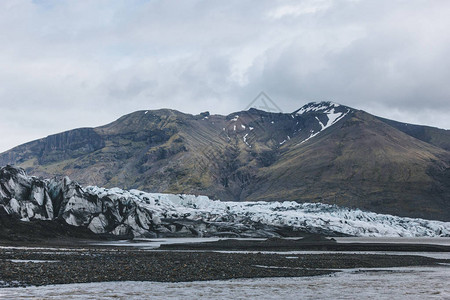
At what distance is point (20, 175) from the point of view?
4377 inches

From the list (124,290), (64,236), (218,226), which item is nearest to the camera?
(124,290)

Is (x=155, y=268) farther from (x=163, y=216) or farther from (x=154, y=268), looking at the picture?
(x=163, y=216)

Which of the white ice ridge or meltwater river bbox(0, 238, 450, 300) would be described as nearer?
meltwater river bbox(0, 238, 450, 300)

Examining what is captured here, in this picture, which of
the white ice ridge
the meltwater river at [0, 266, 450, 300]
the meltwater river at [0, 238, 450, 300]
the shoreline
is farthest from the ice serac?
the meltwater river at [0, 266, 450, 300]

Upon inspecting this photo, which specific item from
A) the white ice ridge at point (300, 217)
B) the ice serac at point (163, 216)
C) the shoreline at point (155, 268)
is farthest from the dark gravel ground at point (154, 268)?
the white ice ridge at point (300, 217)

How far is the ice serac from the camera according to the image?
110m

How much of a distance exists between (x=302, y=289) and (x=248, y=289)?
4313mm

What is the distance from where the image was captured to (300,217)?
539ft

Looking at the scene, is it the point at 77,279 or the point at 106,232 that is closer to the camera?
the point at 77,279

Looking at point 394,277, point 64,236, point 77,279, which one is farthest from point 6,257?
point 64,236

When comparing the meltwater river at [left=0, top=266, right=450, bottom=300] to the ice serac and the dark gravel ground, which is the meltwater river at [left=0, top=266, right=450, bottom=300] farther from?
the ice serac

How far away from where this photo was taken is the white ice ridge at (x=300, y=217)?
15481 centimetres

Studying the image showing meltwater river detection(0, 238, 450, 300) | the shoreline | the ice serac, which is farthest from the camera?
the ice serac

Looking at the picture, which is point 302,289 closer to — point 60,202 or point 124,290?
point 124,290
